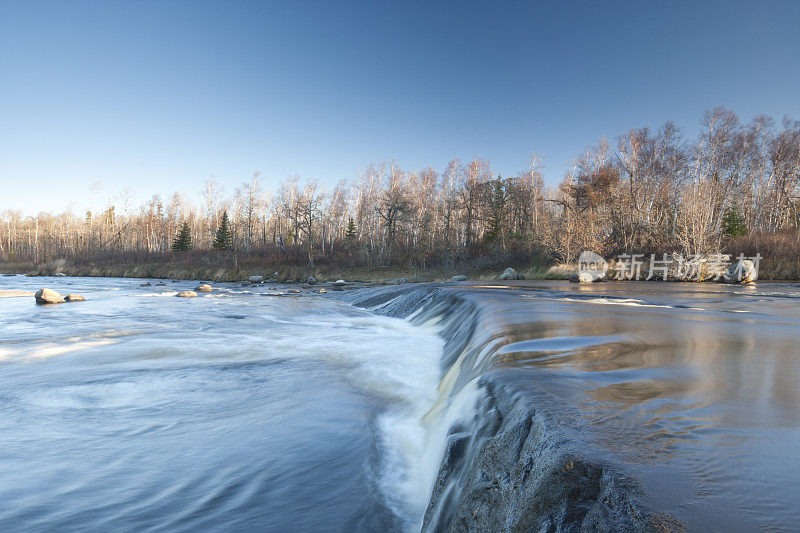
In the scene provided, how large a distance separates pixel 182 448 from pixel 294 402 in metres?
1.47

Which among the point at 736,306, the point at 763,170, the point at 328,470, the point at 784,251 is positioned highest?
the point at 763,170

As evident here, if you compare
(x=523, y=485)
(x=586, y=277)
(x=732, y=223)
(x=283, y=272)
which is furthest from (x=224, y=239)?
(x=732, y=223)

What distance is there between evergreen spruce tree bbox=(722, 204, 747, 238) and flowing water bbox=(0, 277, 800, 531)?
30.4 metres

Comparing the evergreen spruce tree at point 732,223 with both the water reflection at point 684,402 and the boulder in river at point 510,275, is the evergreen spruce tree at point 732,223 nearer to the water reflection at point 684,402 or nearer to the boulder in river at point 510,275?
the boulder in river at point 510,275

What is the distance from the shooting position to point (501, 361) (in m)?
3.85

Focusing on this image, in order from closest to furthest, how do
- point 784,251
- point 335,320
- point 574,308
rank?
point 574,308
point 335,320
point 784,251

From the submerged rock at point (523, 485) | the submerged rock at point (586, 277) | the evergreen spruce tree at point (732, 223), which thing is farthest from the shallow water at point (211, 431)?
the evergreen spruce tree at point (732, 223)

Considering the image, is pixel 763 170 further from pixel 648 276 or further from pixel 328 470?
pixel 328 470

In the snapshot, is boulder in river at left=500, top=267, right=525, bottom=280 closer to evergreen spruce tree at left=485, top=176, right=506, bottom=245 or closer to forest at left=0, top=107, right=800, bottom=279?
forest at left=0, top=107, right=800, bottom=279

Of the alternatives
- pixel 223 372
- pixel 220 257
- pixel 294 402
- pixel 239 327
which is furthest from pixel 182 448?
pixel 220 257

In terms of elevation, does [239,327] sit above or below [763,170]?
below

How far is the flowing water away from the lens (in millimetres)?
1815

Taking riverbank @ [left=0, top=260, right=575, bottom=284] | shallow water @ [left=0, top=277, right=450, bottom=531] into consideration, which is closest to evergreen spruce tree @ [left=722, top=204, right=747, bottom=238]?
riverbank @ [left=0, top=260, right=575, bottom=284]

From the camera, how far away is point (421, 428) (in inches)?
167
